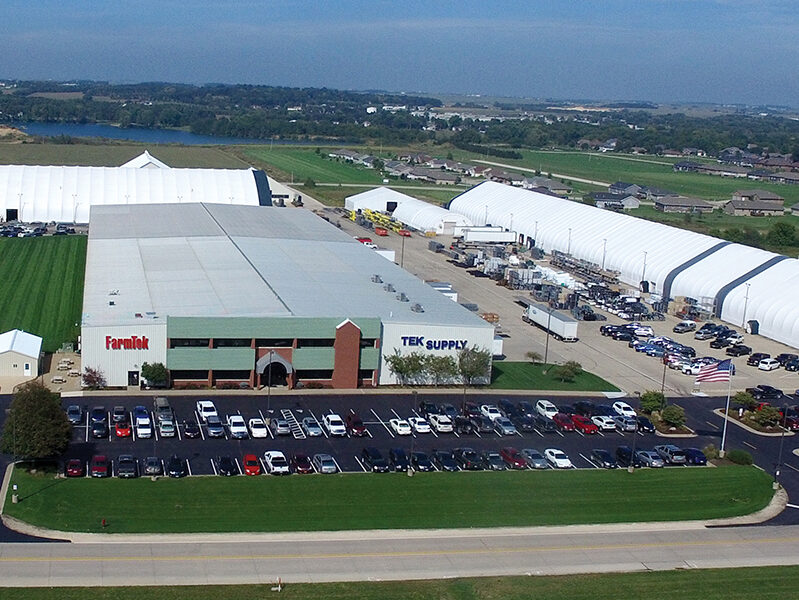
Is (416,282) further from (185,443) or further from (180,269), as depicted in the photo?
(185,443)

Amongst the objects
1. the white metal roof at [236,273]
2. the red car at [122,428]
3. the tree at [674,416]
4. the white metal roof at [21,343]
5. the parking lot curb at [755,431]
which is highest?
the white metal roof at [236,273]

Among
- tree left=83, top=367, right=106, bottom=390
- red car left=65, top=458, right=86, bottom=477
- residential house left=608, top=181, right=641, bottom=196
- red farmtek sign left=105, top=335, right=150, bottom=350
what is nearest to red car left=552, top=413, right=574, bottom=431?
red farmtek sign left=105, top=335, right=150, bottom=350

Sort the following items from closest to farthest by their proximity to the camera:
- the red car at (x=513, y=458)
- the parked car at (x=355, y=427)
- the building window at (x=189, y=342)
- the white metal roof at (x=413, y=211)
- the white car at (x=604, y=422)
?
the red car at (x=513, y=458)
the parked car at (x=355, y=427)
the white car at (x=604, y=422)
the building window at (x=189, y=342)
the white metal roof at (x=413, y=211)

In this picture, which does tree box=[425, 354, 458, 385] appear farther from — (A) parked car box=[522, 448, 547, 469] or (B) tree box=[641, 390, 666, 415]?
(A) parked car box=[522, 448, 547, 469]

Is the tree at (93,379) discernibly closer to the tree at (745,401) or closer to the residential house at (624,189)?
the tree at (745,401)

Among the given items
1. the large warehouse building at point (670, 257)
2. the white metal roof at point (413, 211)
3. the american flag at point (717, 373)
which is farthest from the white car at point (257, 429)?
the white metal roof at point (413, 211)

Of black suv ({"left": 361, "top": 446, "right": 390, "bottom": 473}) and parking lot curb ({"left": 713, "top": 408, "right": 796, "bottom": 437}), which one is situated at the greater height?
black suv ({"left": 361, "top": 446, "right": 390, "bottom": 473})

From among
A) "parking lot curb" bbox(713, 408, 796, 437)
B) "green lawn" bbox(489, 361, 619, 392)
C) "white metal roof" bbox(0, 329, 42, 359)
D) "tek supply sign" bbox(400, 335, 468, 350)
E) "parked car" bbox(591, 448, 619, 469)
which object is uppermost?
"tek supply sign" bbox(400, 335, 468, 350)

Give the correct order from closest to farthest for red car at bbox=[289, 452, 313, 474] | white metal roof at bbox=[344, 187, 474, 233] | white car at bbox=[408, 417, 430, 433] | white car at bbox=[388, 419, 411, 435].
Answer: red car at bbox=[289, 452, 313, 474] < white car at bbox=[388, 419, 411, 435] < white car at bbox=[408, 417, 430, 433] < white metal roof at bbox=[344, 187, 474, 233]
